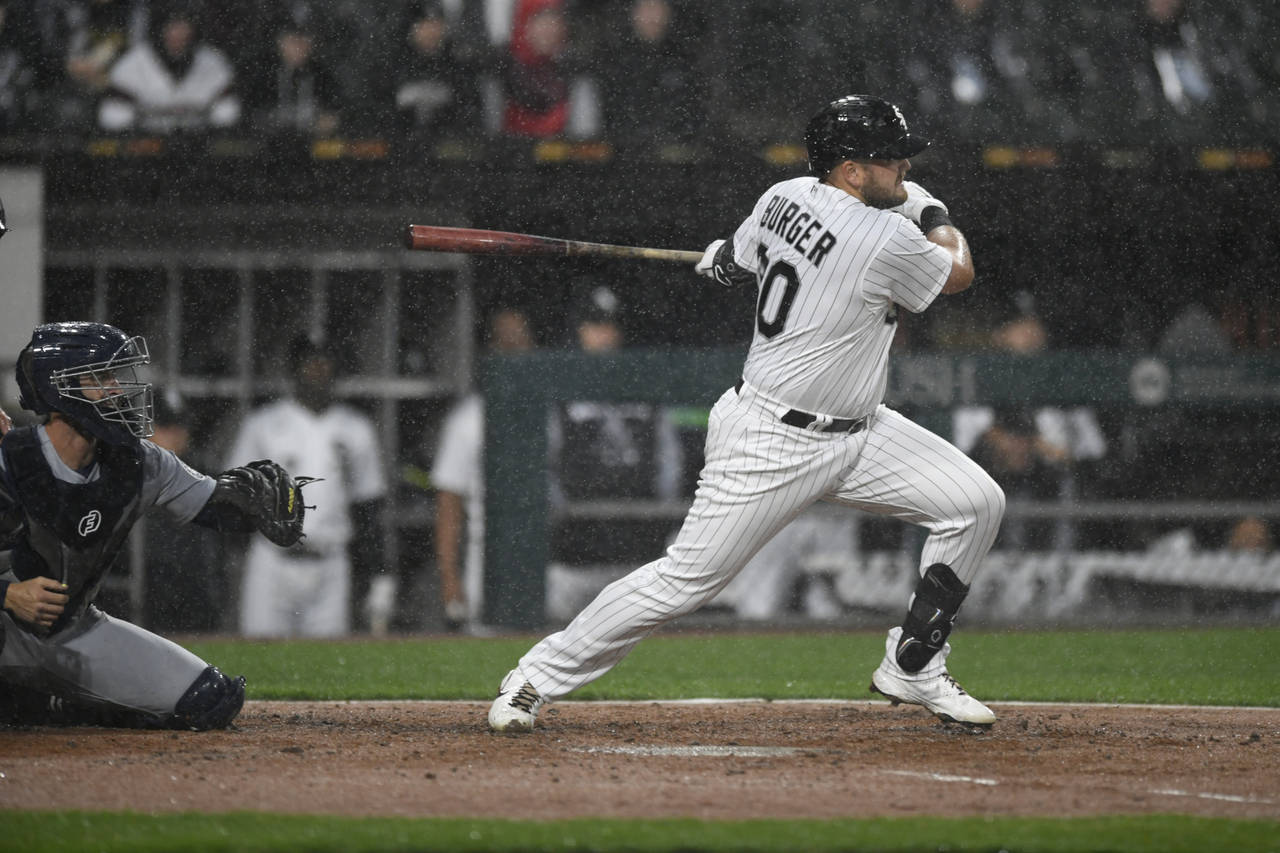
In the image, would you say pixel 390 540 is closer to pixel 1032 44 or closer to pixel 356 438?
pixel 356 438

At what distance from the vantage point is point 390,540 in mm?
9422

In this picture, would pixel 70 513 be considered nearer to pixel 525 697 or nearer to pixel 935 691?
pixel 525 697

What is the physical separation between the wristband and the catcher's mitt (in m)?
1.80

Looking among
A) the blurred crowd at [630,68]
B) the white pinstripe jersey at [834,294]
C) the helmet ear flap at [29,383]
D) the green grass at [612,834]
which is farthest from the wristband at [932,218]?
the blurred crowd at [630,68]

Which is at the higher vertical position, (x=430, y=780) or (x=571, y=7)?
(x=571, y=7)

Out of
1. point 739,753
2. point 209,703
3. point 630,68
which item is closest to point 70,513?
point 209,703

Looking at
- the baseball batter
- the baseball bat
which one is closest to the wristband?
the baseball batter

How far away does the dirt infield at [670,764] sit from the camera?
11.6ft

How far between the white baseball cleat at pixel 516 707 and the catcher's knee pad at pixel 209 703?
72 cm

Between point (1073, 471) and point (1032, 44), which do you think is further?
point (1032, 44)

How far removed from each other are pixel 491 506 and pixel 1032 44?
175 inches

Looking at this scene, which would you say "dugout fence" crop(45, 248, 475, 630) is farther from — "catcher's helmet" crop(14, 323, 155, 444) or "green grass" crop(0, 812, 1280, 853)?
"green grass" crop(0, 812, 1280, 853)

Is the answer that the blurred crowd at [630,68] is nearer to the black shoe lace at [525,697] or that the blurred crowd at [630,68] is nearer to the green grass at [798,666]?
the green grass at [798,666]

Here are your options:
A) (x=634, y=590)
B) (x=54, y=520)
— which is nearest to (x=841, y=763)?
(x=634, y=590)
